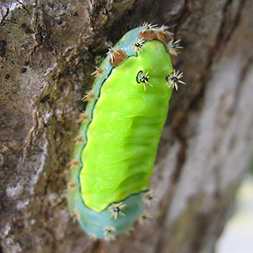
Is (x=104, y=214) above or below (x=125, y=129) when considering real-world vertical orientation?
below

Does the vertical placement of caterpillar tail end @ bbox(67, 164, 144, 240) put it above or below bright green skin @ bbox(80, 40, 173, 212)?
below

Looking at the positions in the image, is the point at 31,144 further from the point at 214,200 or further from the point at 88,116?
the point at 214,200

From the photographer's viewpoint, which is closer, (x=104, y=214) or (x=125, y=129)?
(x=125, y=129)

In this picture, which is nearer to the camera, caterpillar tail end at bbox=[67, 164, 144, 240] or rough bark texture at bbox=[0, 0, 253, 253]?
rough bark texture at bbox=[0, 0, 253, 253]

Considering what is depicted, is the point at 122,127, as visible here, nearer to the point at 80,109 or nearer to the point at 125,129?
the point at 125,129

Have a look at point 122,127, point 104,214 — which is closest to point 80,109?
point 122,127

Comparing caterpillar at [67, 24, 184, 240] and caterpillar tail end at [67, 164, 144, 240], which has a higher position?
caterpillar at [67, 24, 184, 240]
